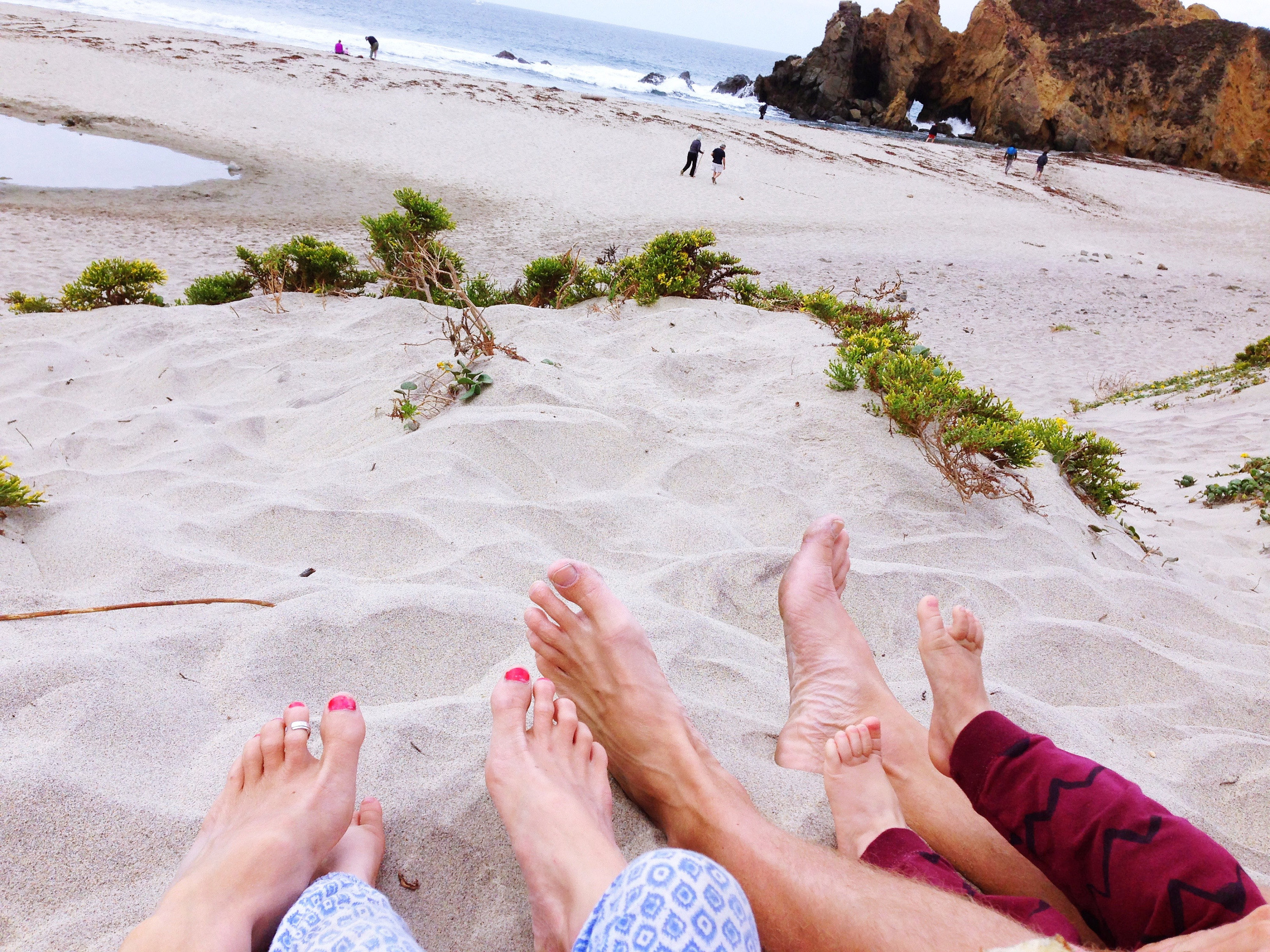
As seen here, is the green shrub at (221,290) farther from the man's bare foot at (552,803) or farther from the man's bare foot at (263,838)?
the man's bare foot at (552,803)

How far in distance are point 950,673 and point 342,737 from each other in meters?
1.31

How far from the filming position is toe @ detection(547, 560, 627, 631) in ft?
5.35

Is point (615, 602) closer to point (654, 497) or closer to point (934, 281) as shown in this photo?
point (654, 497)

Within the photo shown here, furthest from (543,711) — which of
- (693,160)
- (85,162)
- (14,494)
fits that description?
(693,160)

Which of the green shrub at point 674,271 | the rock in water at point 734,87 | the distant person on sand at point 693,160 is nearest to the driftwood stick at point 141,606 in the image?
the green shrub at point 674,271

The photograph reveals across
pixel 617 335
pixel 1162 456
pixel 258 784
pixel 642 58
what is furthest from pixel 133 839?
pixel 642 58

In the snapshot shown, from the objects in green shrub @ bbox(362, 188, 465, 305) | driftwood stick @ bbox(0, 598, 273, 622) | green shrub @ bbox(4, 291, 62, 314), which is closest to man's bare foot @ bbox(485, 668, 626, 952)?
driftwood stick @ bbox(0, 598, 273, 622)

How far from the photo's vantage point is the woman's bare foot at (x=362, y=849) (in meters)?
1.20

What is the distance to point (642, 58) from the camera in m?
56.5

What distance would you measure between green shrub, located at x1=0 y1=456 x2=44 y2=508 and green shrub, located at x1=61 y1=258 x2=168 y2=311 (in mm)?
2660

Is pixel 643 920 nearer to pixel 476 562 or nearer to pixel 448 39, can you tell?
pixel 476 562

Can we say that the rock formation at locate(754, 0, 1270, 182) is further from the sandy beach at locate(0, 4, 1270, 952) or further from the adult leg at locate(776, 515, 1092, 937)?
the adult leg at locate(776, 515, 1092, 937)

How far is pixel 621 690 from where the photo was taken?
156 cm

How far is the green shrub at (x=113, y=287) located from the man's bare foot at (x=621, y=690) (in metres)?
3.98
